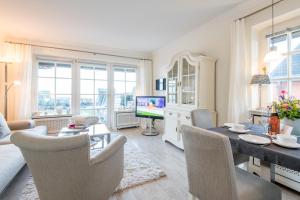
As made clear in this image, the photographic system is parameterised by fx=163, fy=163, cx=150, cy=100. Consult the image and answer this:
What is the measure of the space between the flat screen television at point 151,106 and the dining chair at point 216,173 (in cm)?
268

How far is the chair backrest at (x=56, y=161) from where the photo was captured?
1106mm

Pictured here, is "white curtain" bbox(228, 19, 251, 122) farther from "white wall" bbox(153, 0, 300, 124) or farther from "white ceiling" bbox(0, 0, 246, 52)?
"white ceiling" bbox(0, 0, 246, 52)

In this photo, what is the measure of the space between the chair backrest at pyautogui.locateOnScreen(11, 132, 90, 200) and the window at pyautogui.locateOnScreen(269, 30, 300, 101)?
8.00ft

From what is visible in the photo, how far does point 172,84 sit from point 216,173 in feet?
8.35

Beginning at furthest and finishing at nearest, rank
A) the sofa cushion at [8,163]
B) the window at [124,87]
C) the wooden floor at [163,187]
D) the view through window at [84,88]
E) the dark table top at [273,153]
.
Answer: the window at [124,87], the view through window at [84,88], the wooden floor at [163,187], the sofa cushion at [8,163], the dark table top at [273,153]

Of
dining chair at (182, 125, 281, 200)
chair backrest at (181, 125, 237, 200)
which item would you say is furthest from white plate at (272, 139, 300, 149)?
chair backrest at (181, 125, 237, 200)

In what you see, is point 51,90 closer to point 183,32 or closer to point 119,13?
point 119,13

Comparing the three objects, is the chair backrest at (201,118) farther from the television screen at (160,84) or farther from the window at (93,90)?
the window at (93,90)

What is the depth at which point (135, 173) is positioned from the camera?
2.20m

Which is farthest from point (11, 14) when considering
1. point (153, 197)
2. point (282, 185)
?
point (282, 185)

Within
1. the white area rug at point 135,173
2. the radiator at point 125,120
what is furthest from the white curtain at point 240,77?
the radiator at point 125,120

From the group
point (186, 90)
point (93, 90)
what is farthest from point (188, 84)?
point (93, 90)

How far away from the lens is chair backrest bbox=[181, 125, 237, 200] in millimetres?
971

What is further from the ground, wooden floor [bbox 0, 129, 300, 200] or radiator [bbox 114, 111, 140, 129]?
radiator [bbox 114, 111, 140, 129]
